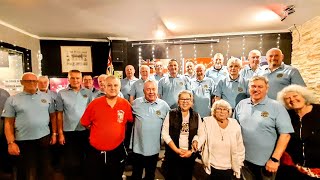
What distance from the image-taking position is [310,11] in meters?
4.70

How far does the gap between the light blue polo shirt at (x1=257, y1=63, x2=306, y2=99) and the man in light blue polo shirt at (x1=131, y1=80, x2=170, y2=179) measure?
173cm

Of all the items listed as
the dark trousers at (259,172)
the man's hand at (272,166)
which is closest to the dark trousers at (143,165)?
the dark trousers at (259,172)

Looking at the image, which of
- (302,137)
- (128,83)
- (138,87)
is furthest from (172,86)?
(302,137)

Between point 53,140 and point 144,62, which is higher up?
point 144,62

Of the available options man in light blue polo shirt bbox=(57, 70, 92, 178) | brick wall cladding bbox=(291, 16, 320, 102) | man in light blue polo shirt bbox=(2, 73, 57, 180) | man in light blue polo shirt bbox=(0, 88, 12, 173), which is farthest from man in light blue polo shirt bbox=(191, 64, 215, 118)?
man in light blue polo shirt bbox=(0, 88, 12, 173)

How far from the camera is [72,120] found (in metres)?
3.41

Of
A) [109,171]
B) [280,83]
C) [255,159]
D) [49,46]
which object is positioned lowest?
[109,171]

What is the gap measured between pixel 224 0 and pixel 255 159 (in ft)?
9.35

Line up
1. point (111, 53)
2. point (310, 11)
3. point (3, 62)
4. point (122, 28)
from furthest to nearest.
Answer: point (111, 53)
point (122, 28)
point (3, 62)
point (310, 11)

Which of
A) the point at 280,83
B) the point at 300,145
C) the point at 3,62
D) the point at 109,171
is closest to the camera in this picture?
the point at 300,145

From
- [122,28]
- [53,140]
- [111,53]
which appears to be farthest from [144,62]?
[53,140]

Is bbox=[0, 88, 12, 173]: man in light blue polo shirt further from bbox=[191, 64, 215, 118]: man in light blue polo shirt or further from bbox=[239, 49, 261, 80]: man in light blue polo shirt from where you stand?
bbox=[239, 49, 261, 80]: man in light blue polo shirt

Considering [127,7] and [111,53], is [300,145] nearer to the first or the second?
[127,7]

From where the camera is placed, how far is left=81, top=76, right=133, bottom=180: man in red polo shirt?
8.99 ft
